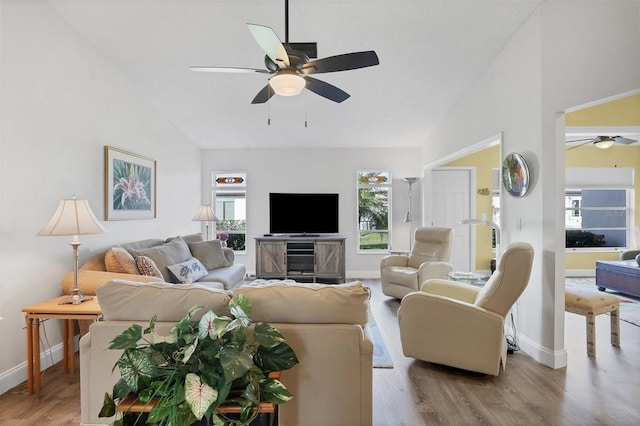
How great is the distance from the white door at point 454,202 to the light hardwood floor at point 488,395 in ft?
10.9

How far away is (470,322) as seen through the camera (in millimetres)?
2600

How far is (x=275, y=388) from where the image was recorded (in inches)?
52.4

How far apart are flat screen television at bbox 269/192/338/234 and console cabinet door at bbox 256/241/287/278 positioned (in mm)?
354

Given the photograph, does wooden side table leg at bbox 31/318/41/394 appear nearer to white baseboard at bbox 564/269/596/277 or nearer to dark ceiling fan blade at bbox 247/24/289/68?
dark ceiling fan blade at bbox 247/24/289/68

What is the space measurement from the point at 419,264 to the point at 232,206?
3829mm

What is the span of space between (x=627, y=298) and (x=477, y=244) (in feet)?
7.40

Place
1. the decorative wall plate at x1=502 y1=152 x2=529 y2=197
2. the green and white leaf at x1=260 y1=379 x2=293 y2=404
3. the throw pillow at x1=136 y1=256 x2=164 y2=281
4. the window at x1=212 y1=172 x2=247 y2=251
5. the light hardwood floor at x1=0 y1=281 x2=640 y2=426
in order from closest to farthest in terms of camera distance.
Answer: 1. the green and white leaf at x1=260 y1=379 x2=293 y2=404
2. the light hardwood floor at x1=0 y1=281 x2=640 y2=426
3. the decorative wall plate at x1=502 y1=152 x2=529 y2=197
4. the throw pillow at x1=136 y1=256 x2=164 y2=281
5. the window at x1=212 y1=172 x2=247 y2=251

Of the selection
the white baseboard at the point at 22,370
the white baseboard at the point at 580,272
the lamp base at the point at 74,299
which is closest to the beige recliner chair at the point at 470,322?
the lamp base at the point at 74,299

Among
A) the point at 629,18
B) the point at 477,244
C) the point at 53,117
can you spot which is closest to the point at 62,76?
the point at 53,117

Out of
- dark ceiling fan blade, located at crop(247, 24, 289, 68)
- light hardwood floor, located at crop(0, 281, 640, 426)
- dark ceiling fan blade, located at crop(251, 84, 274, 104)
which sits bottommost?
light hardwood floor, located at crop(0, 281, 640, 426)

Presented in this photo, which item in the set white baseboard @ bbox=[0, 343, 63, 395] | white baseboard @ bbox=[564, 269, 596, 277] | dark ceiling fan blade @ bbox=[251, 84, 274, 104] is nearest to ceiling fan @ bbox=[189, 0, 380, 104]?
dark ceiling fan blade @ bbox=[251, 84, 274, 104]

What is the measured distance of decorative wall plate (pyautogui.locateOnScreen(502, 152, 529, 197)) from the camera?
10.2ft

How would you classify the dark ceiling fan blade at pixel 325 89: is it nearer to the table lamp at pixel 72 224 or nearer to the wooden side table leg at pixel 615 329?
the table lamp at pixel 72 224

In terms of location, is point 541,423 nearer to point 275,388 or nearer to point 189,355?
point 275,388
